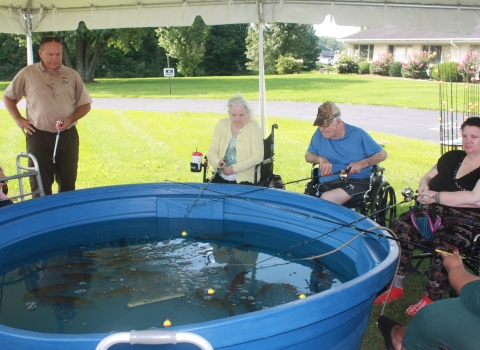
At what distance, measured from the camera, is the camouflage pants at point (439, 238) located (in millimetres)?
3117

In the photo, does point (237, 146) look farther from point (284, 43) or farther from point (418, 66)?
point (284, 43)

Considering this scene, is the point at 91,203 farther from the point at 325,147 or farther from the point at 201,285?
the point at 325,147

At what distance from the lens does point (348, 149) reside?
4449mm

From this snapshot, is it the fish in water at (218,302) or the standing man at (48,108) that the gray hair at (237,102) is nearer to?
the standing man at (48,108)

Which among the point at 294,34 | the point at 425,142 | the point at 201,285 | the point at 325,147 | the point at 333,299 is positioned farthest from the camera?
the point at 294,34

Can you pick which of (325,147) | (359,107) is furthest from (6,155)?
(359,107)

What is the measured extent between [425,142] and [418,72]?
21.3 m

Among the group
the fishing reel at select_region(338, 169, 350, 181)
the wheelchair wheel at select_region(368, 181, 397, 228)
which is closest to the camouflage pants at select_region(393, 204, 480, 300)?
the wheelchair wheel at select_region(368, 181, 397, 228)

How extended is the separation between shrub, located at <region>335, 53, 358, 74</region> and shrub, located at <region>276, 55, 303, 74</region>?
3113 millimetres

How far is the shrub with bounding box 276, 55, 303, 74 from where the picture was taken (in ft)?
125

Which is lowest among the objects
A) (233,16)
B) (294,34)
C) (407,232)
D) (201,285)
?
(201,285)

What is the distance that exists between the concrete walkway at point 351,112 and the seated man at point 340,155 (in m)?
6.21

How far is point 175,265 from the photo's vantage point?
3533 millimetres

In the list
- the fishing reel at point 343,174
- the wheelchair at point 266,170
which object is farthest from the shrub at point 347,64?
the fishing reel at point 343,174
